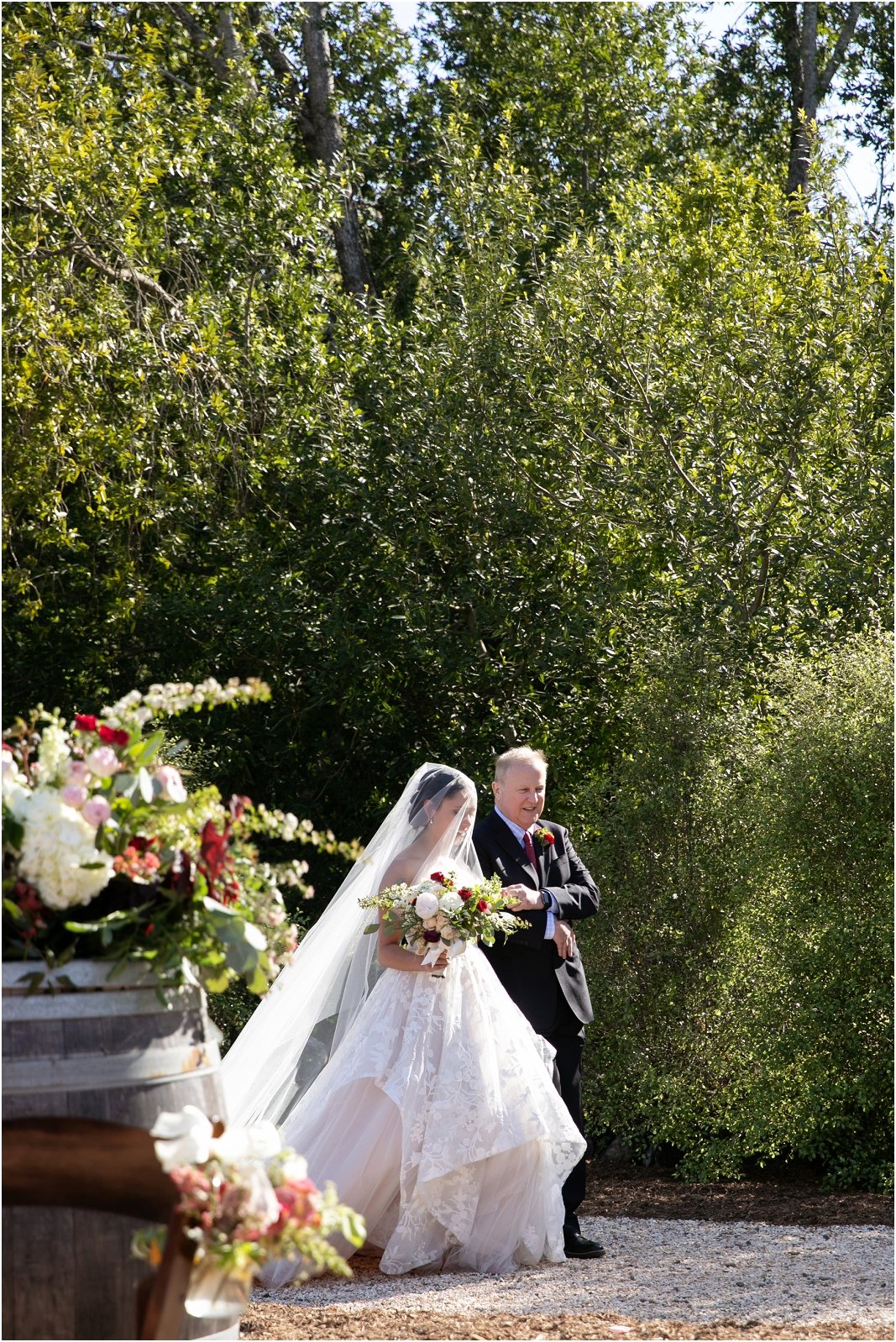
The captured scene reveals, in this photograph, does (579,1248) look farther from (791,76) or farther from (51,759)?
(791,76)

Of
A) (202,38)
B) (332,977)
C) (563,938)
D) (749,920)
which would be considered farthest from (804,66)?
(332,977)

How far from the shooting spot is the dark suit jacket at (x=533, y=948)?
5484mm

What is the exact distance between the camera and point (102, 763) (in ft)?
8.59

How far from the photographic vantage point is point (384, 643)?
917 cm

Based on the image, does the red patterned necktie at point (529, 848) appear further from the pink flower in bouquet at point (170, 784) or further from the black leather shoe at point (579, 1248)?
the pink flower in bouquet at point (170, 784)

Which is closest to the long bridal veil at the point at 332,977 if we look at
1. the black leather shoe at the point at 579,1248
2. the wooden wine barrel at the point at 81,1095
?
the black leather shoe at the point at 579,1248

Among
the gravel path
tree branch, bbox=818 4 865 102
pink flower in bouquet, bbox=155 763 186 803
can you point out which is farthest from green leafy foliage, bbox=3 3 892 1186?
pink flower in bouquet, bbox=155 763 186 803

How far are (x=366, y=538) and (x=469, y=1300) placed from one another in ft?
19.4

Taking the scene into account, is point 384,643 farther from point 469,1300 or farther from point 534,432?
point 469,1300

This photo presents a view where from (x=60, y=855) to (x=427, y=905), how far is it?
8.35 feet

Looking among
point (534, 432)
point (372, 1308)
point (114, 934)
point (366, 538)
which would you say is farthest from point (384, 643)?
point (114, 934)

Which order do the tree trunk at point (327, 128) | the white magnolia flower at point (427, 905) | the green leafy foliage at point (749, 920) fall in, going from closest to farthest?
the white magnolia flower at point (427, 905) → the green leafy foliage at point (749, 920) → the tree trunk at point (327, 128)

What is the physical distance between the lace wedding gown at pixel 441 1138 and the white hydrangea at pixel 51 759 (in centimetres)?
262

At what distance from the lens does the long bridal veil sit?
208 inches
